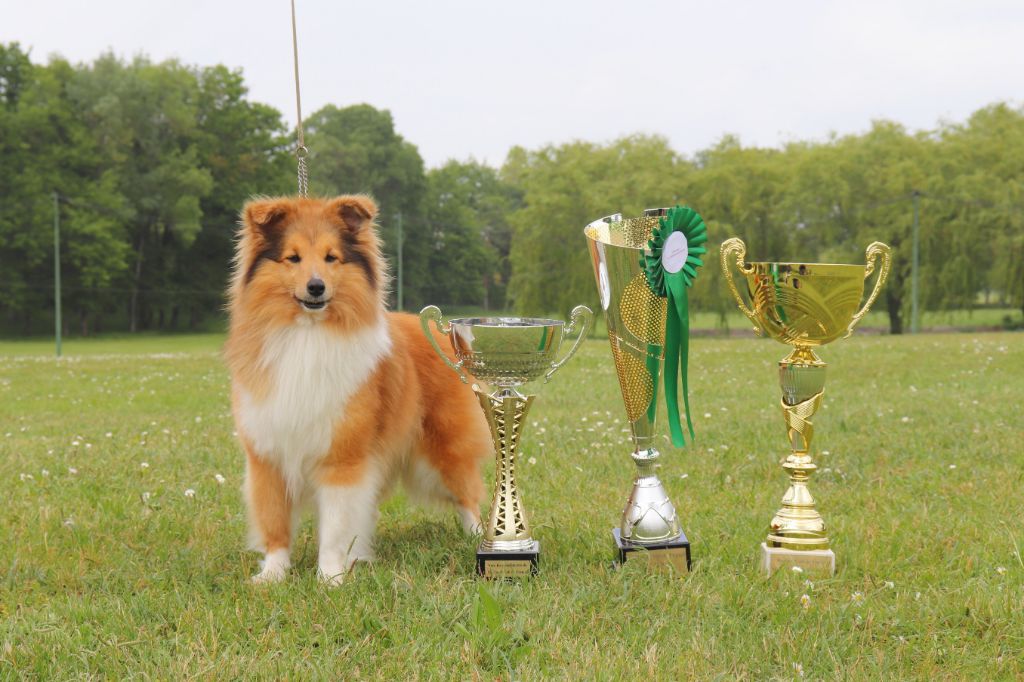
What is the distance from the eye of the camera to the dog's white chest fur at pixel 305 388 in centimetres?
334

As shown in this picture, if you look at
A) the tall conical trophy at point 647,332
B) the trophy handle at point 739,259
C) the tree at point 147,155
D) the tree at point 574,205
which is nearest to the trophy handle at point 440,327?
the tall conical trophy at point 647,332

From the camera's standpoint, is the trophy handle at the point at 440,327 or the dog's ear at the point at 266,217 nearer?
the dog's ear at the point at 266,217

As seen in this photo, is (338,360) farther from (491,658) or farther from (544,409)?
(544,409)

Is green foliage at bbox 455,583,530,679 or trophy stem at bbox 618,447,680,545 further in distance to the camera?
trophy stem at bbox 618,447,680,545

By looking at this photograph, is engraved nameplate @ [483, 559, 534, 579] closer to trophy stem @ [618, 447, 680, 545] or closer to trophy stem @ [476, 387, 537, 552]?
trophy stem @ [476, 387, 537, 552]

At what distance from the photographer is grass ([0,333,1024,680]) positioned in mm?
2689

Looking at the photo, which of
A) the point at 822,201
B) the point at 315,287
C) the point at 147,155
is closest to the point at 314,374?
the point at 315,287

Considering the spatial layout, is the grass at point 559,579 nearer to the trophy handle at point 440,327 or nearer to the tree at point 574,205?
the trophy handle at point 440,327

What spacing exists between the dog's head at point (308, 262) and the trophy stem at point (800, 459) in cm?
182

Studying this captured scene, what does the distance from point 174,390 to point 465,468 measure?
8099mm

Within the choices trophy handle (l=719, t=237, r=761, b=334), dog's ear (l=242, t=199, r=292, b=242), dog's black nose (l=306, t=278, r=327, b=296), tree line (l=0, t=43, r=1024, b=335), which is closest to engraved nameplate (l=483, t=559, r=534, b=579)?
dog's black nose (l=306, t=278, r=327, b=296)

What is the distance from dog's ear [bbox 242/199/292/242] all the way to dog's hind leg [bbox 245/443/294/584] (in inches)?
35.8

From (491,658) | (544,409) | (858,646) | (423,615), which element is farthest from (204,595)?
(544,409)

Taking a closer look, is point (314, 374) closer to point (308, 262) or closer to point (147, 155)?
point (308, 262)
